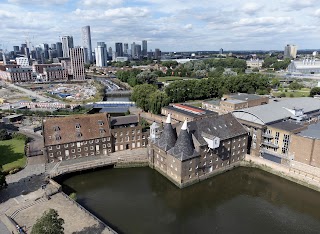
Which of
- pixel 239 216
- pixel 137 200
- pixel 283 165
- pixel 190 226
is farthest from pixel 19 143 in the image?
pixel 283 165

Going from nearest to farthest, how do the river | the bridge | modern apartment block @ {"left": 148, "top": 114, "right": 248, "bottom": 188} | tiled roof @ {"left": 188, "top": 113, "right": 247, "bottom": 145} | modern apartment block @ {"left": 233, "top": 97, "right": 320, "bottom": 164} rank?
1. the river
2. modern apartment block @ {"left": 148, "top": 114, "right": 248, "bottom": 188}
3. tiled roof @ {"left": 188, "top": 113, "right": 247, "bottom": 145}
4. the bridge
5. modern apartment block @ {"left": 233, "top": 97, "right": 320, "bottom": 164}

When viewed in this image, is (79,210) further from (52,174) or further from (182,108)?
(182,108)

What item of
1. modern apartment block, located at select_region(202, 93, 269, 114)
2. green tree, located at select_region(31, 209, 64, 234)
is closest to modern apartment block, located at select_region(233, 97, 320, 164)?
modern apartment block, located at select_region(202, 93, 269, 114)

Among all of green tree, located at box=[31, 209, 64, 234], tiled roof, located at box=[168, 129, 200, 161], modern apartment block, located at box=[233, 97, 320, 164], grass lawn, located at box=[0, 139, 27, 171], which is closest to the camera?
green tree, located at box=[31, 209, 64, 234]

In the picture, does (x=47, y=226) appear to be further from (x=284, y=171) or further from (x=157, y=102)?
(x=157, y=102)

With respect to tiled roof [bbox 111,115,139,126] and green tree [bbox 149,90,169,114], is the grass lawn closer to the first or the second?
tiled roof [bbox 111,115,139,126]

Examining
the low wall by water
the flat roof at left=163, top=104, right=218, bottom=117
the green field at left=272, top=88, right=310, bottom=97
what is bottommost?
the low wall by water

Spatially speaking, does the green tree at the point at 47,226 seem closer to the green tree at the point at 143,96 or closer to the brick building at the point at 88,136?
the brick building at the point at 88,136
